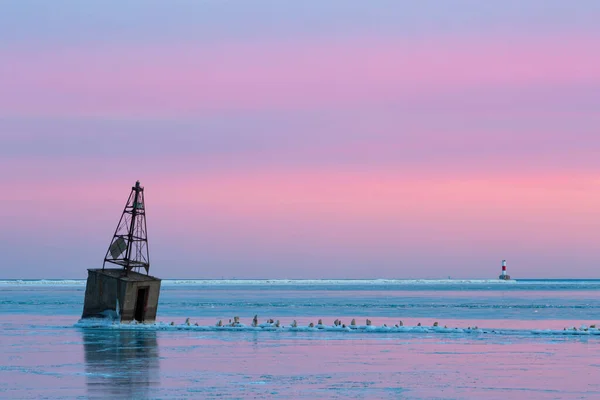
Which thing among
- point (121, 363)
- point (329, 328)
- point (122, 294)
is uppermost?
point (122, 294)

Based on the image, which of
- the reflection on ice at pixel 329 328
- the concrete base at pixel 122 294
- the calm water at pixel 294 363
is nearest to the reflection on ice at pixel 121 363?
the calm water at pixel 294 363

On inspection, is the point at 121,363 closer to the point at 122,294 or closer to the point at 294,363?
the point at 294,363

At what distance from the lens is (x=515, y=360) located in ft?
105

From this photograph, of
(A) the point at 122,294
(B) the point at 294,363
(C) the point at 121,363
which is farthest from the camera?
(A) the point at 122,294

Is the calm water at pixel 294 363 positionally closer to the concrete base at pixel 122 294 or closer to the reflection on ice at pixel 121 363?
the reflection on ice at pixel 121 363

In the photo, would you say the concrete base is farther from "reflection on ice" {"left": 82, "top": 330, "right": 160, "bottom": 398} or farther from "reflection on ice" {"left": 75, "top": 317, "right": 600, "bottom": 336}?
"reflection on ice" {"left": 82, "top": 330, "right": 160, "bottom": 398}

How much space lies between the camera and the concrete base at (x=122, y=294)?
47969 millimetres

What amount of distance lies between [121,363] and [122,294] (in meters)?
17.5

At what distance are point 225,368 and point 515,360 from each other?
9752 millimetres

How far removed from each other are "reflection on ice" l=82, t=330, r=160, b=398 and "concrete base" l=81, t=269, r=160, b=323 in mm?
2964

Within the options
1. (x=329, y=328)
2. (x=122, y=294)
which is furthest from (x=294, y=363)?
(x=122, y=294)

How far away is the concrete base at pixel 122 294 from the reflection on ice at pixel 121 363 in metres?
2.96

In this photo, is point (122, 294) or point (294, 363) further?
point (122, 294)

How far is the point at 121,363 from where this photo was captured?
30750mm
